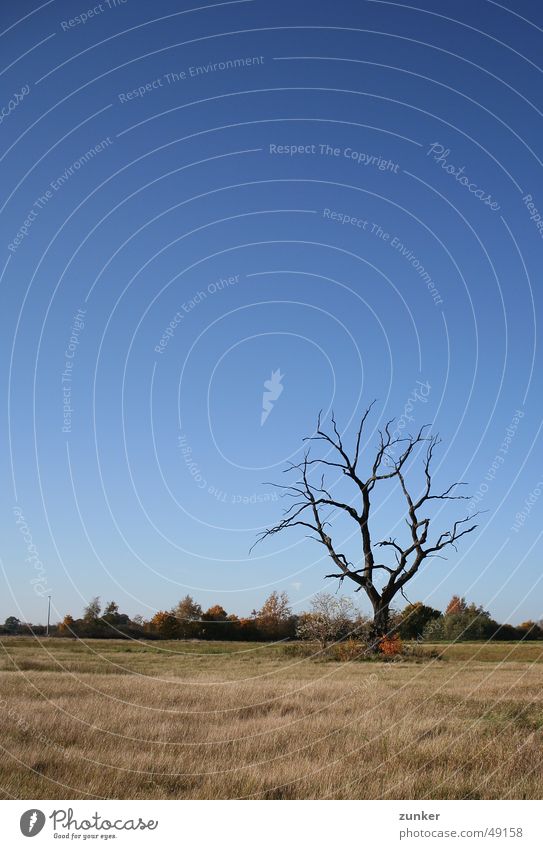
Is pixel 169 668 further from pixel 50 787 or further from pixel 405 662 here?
pixel 50 787

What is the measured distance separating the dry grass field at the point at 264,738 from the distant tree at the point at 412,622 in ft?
58.0

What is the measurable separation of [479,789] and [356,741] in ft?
8.39

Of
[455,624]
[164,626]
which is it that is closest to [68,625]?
[164,626]

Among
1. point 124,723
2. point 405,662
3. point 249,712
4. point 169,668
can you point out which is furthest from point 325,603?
point 124,723

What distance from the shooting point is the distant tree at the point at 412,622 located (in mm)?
37781

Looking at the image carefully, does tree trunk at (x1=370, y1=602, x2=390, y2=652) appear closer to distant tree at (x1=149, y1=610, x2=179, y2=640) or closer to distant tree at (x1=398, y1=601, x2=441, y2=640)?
distant tree at (x1=398, y1=601, x2=441, y2=640)
